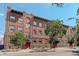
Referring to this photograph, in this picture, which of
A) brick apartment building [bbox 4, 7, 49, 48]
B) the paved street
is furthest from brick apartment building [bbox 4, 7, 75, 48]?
the paved street

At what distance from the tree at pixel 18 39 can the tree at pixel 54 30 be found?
48 cm

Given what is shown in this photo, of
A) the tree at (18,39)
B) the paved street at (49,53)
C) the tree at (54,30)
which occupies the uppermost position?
the tree at (54,30)

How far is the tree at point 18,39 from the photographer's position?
1305 centimetres

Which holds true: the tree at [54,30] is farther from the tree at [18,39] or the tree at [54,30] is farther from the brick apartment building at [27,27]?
the tree at [18,39]

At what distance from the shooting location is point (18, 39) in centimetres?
1307

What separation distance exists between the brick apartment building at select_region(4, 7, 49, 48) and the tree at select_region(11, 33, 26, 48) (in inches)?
2.7

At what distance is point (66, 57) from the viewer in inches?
509

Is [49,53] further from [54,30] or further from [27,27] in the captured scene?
[27,27]

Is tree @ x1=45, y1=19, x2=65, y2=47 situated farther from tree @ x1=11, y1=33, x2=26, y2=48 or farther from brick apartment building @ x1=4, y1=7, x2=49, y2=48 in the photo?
tree @ x1=11, y1=33, x2=26, y2=48

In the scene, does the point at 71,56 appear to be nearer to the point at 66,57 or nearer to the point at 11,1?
the point at 66,57

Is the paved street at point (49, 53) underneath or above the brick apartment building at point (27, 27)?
underneath

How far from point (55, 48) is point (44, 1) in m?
0.92

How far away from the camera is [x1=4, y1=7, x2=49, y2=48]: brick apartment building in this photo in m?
13.0

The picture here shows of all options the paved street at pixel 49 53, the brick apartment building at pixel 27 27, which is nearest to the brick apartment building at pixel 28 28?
the brick apartment building at pixel 27 27
